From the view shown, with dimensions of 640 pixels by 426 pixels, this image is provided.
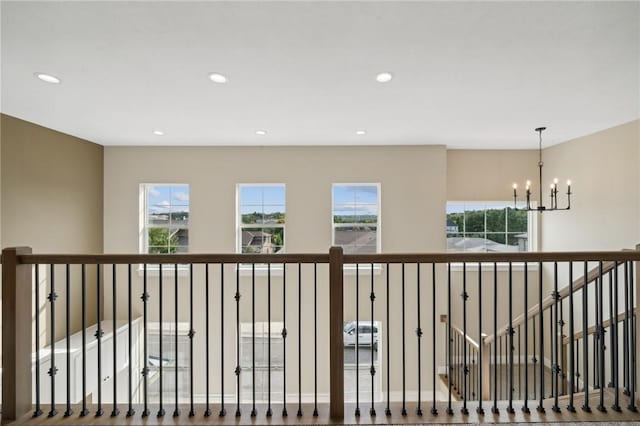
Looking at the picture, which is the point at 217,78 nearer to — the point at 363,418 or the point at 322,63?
the point at 322,63

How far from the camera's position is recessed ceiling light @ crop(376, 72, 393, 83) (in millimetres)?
2406

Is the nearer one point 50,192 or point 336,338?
point 336,338

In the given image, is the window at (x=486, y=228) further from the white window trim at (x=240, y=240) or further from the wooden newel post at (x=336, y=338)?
the wooden newel post at (x=336, y=338)

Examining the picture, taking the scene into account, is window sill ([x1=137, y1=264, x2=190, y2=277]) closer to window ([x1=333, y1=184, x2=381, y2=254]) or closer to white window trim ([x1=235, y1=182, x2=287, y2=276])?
white window trim ([x1=235, y1=182, x2=287, y2=276])

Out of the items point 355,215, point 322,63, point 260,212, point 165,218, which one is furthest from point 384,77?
point 165,218

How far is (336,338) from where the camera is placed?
70.8 inches

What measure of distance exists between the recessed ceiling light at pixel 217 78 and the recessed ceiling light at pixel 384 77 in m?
1.18

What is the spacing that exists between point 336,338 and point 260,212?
3429 millimetres

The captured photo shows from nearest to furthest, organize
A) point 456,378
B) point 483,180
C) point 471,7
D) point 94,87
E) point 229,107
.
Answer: point 471,7 < point 94,87 < point 229,107 < point 456,378 < point 483,180

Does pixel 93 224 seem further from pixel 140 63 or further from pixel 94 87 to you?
pixel 140 63

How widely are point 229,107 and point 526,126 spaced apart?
11.2 feet

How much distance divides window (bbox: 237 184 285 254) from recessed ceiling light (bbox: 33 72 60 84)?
265cm

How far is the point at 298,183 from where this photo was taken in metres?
4.82

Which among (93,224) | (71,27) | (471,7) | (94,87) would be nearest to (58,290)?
(93,224)
